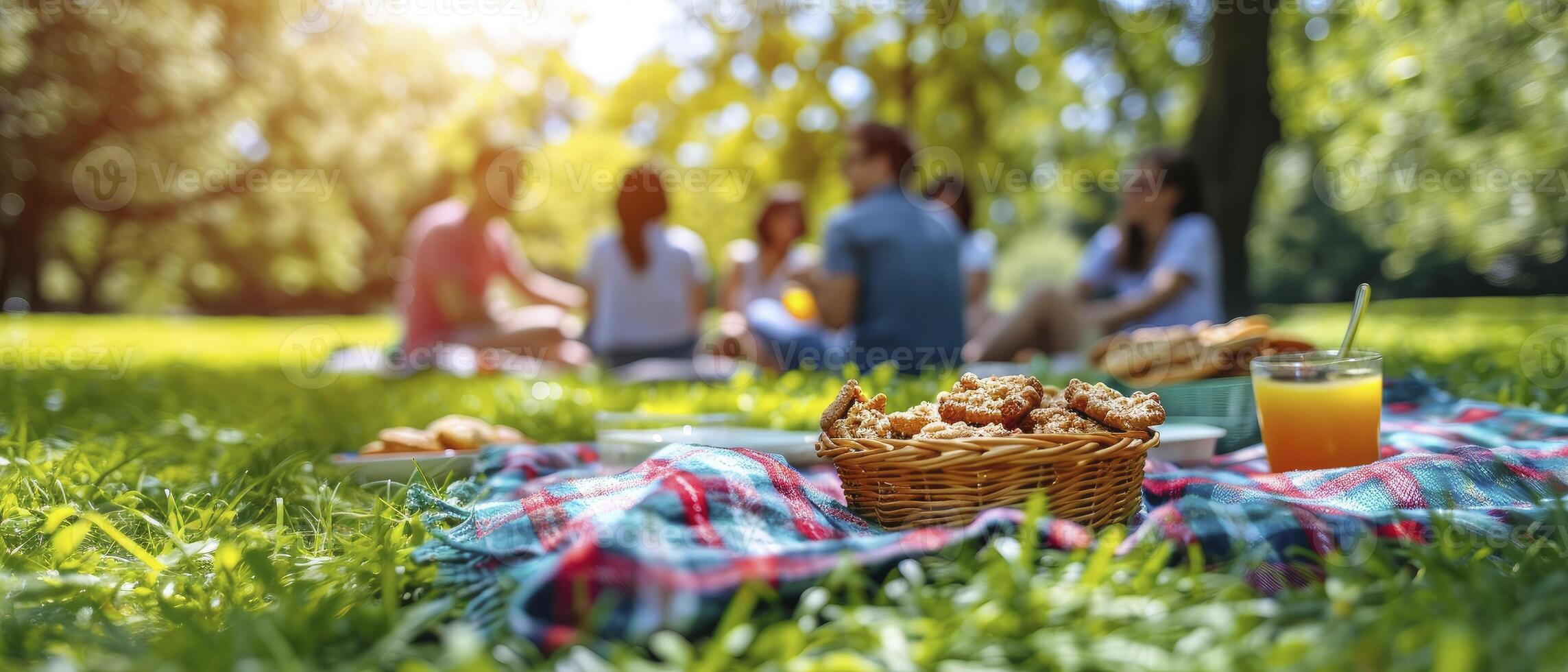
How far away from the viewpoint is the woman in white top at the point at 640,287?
5875mm

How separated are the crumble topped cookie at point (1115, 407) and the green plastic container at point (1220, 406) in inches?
26.5

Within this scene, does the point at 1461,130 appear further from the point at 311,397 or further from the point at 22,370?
the point at 22,370

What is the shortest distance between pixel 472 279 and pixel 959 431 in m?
4.73

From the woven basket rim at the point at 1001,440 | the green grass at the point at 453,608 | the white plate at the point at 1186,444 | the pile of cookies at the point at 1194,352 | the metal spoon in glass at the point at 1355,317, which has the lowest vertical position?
the white plate at the point at 1186,444

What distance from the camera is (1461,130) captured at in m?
6.20

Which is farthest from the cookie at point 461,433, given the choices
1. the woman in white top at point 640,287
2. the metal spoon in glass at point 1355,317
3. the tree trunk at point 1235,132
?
the tree trunk at point 1235,132

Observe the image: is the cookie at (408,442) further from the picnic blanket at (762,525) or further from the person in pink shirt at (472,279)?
the person in pink shirt at (472,279)

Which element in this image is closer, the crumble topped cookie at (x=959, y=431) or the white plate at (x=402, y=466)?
the crumble topped cookie at (x=959, y=431)

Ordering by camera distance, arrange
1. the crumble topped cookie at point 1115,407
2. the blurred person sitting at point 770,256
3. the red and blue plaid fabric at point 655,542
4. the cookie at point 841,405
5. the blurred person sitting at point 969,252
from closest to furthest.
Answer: the red and blue plaid fabric at point 655,542
the crumble topped cookie at point 1115,407
the cookie at point 841,405
the blurred person sitting at point 969,252
the blurred person sitting at point 770,256

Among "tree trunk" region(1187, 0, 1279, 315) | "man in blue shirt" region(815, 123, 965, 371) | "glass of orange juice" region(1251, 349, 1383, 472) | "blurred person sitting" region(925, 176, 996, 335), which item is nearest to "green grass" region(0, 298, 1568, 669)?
"glass of orange juice" region(1251, 349, 1383, 472)

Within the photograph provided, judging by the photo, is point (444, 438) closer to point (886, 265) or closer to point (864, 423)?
point (864, 423)

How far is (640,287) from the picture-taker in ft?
19.5

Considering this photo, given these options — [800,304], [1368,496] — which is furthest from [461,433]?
[800,304]

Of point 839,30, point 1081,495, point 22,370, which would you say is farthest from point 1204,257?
point 22,370
